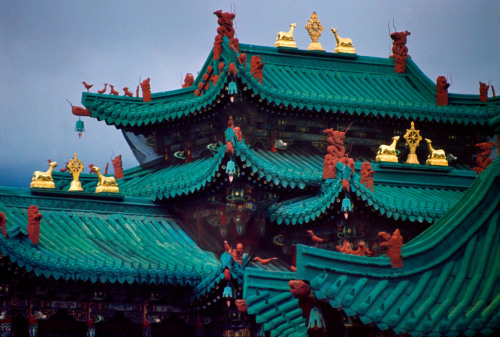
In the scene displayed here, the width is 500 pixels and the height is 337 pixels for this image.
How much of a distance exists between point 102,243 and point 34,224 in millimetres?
2273

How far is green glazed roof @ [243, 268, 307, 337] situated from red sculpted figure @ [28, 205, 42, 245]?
659cm

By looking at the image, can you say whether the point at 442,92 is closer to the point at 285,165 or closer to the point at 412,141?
the point at 412,141

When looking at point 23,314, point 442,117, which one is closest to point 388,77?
A: point 442,117

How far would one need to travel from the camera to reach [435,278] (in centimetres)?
1902

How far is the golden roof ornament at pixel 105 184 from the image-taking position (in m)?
31.4

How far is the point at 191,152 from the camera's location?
33594mm

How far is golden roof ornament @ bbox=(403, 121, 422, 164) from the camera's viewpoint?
33.1 metres

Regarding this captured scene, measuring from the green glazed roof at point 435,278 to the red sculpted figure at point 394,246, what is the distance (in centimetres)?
10

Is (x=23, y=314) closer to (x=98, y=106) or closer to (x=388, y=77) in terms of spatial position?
(x=98, y=106)

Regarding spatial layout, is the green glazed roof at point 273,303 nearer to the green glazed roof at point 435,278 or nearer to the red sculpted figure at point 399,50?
the green glazed roof at point 435,278

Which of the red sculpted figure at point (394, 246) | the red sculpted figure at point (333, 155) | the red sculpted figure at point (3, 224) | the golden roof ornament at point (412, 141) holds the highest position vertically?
the golden roof ornament at point (412, 141)

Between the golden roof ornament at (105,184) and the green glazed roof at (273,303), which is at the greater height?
the golden roof ornament at (105,184)

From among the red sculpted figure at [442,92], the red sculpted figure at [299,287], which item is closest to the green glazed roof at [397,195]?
the red sculpted figure at [442,92]

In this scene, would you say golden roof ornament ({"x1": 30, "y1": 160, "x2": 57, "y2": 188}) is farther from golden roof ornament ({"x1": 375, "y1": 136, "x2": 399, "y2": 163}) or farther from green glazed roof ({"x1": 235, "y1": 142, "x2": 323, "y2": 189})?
golden roof ornament ({"x1": 375, "y1": 136, "x2": 399, "y2": 163})
